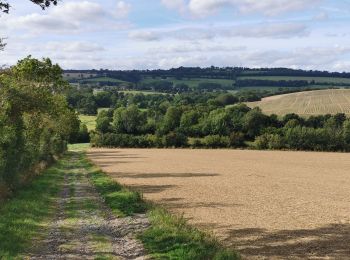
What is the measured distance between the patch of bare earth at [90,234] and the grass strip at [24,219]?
441 millimetres

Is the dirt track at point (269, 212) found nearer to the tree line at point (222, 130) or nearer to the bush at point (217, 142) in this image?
the tree line at point (222, 130)

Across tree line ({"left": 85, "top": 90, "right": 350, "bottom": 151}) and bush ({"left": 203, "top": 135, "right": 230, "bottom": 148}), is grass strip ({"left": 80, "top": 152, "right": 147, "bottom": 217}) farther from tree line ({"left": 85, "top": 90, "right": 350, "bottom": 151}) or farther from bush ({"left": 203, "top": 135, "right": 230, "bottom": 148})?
bush ({"left": 203, "top": 135, "right": 230, "bottom": 148})

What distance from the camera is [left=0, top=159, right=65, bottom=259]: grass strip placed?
13.3 meters

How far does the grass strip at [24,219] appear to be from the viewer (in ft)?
43.7

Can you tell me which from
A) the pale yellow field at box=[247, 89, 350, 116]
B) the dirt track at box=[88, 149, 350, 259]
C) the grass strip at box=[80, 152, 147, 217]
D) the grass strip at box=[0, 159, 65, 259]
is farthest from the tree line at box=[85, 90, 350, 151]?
the grass strip at box=[0, 159, 65, 259]

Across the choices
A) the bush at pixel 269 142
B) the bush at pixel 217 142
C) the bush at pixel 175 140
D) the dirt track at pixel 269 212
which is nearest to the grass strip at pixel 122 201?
the dirt track at pixel 269 212

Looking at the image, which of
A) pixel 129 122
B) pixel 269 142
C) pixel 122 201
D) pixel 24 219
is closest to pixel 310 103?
pixel 269 142

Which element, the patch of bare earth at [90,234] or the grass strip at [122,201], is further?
the grass strip at [122,201]

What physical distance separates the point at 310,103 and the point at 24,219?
13507 centimetres

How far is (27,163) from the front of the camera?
106 ft

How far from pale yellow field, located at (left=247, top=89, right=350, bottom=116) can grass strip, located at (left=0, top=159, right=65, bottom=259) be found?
109 metres

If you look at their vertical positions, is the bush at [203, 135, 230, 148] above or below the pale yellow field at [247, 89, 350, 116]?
below

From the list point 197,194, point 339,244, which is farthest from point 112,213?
point 197,194

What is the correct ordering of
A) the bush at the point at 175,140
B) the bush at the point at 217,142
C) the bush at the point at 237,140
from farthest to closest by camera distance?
the bush at the point at 175,140 < the bush at the point at 217,142 < the bush at the point at 237,140
